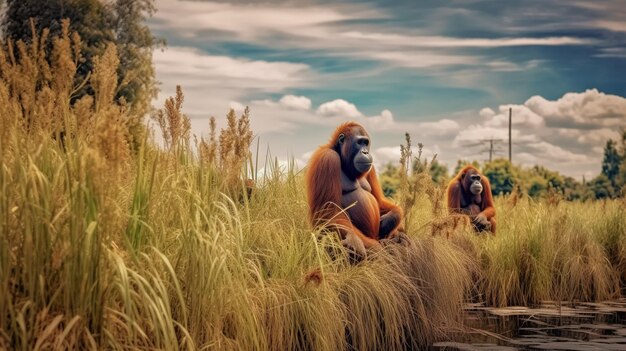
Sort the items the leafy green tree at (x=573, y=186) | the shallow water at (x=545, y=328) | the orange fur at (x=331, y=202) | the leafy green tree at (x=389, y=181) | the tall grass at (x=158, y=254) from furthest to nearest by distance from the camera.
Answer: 1. the leafy green tree at (x=573, y=186)
2. the leafy green tree at (x=389, y=181)
3. the orange fur at (x=331, y=202)
4. the shallow water at (x=545, y=328)
5. the tall grass at (x=158, y=254)

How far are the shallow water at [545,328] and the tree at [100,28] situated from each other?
58.6 ft

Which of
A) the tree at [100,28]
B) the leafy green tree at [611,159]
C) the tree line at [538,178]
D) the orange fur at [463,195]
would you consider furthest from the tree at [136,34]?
the leafy green tree at [611,159]

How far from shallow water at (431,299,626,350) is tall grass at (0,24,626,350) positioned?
13.0 inches

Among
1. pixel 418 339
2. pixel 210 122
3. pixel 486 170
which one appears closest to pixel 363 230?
pixel 418 339

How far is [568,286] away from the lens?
10.5m

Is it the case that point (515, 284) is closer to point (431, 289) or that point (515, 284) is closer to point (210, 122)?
point (431, 289)

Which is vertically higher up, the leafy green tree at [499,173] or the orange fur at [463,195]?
the leafy green tree at [499,173]

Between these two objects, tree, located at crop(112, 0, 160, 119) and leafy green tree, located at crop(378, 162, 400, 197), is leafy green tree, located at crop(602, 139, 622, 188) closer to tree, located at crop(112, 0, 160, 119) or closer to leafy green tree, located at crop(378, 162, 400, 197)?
leafy green tree, located at crop(378, 162, 400, 197)

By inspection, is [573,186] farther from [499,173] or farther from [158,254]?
[158,254]

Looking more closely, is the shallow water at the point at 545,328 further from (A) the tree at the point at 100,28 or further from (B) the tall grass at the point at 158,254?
(A) the tree at the point at 100,28

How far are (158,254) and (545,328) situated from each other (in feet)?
15.2

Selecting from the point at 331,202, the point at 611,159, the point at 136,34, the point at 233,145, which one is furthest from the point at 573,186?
the point at 233,145

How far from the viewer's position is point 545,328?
7.89 m

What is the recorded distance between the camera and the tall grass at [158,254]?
13.1 feet
